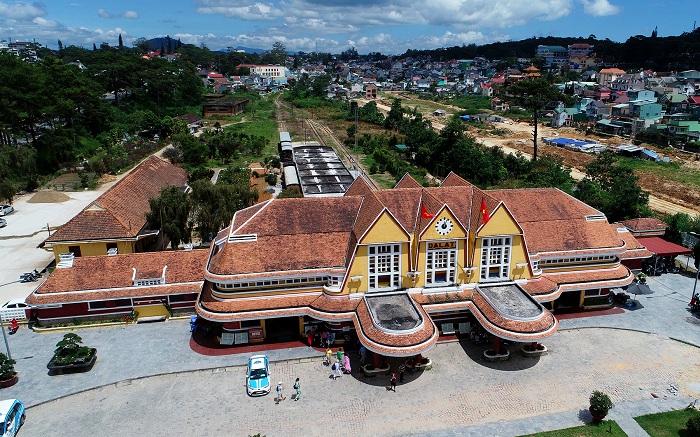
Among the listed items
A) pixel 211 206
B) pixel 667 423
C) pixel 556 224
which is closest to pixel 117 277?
pixel 211 206

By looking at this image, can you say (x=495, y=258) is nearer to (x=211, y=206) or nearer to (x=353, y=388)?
(x=353, y=388)

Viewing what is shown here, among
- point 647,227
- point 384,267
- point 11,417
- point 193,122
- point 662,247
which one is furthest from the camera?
point 193,122

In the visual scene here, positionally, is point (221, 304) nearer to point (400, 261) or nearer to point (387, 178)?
point (400, 261)

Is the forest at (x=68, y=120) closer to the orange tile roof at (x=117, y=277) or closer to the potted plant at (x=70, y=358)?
the orange tile roof at (x=117, y=277)

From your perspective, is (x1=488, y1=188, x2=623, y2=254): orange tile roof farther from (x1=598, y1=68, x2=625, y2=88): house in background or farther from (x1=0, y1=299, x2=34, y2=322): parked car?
(x1=598, y1=68, x2=625, y2=88): house in background

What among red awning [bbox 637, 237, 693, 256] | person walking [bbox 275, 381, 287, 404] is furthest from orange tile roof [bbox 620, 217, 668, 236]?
person walking [bbox 275, 381, 287, 404]

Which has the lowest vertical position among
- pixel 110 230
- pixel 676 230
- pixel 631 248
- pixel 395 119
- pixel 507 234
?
pixel 676 230

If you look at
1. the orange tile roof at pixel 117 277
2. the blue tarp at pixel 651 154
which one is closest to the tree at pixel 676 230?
the orange tile roof at pixel 117 277
